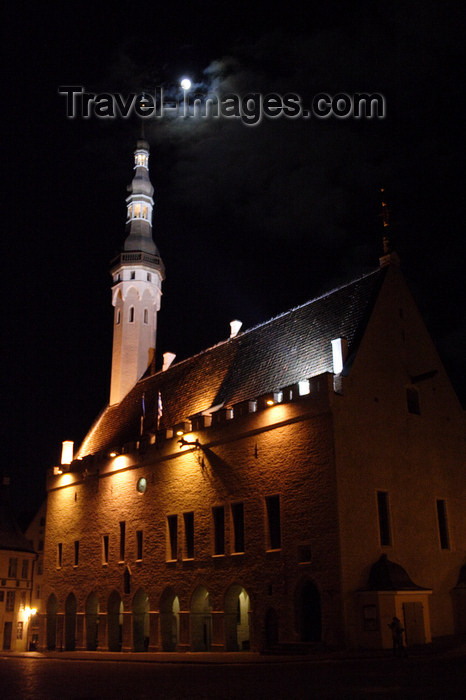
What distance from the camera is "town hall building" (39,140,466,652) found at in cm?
2620

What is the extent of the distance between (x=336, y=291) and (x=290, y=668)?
17.4 meters

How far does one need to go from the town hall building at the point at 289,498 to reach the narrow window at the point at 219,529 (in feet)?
0.19

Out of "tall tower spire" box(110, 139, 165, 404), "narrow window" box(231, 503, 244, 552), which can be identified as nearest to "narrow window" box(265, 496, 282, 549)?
"narrow window" box(231, 503, 244, 552)

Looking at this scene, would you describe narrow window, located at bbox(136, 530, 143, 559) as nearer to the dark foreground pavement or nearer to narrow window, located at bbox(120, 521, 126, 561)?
narrow window, located at bbox(120, 521, 126, 561)

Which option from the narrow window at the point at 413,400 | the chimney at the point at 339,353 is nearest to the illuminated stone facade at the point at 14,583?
the chimney at the point at 339,353

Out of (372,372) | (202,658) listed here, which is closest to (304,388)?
(372,372)

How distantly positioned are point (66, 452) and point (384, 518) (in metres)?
23.8

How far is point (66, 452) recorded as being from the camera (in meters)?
44.8

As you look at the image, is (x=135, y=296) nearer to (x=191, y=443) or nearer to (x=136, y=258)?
(x=136, y=258)

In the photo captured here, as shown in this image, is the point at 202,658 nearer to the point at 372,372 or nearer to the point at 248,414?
the point at 248,414

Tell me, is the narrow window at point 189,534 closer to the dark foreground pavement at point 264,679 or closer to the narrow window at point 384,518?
the dark foreground pavement at point 264,679

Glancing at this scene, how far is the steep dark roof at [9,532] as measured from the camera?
54.1m

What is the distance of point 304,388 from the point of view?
2786 centimetres

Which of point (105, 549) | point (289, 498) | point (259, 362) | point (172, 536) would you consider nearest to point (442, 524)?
point (289, 498)
